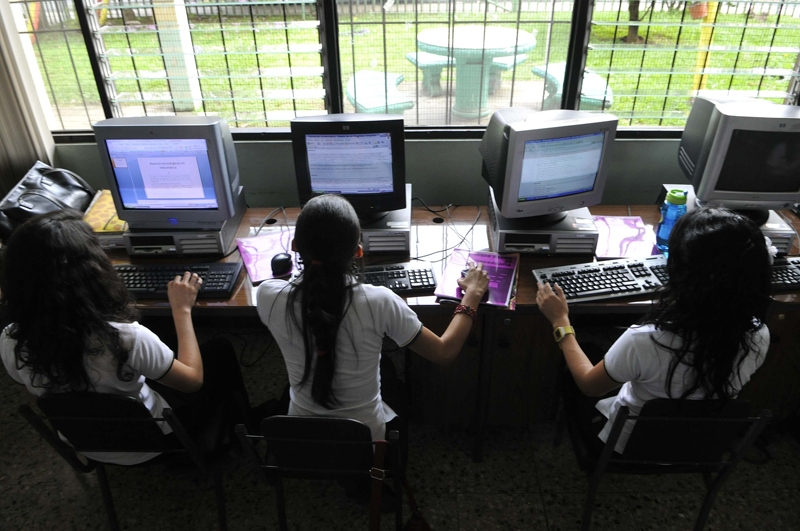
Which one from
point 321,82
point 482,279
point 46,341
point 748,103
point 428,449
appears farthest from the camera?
point 321,82

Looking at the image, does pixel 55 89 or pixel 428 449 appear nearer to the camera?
pixel 428 449

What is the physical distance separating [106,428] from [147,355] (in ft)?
0.79

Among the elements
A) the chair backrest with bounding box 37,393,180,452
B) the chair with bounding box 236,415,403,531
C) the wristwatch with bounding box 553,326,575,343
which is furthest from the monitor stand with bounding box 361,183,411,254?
the chair backrest with bounding box 37,393,180,452

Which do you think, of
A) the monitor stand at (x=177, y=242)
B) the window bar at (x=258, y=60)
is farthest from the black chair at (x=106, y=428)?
the window bar at (x=258, y=60)

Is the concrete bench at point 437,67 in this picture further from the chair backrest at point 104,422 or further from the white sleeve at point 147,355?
the chair backrest at point 104,422

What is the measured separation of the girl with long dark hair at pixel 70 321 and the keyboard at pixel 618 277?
1289mm

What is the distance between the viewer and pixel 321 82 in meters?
2.77

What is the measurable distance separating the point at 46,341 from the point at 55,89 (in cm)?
194

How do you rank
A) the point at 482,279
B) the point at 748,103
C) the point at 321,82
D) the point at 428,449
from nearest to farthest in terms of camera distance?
the point at 482,279 < the point at 748,103 < the point at 428,449 < the point at 321,82

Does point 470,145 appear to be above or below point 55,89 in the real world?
below

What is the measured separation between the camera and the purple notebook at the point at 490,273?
6.54 ft

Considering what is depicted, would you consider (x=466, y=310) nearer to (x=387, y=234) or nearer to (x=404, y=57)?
(x=387, y=234)

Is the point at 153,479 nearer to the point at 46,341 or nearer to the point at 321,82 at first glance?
the point at 46,341

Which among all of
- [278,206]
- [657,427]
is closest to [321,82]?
[278,206]
